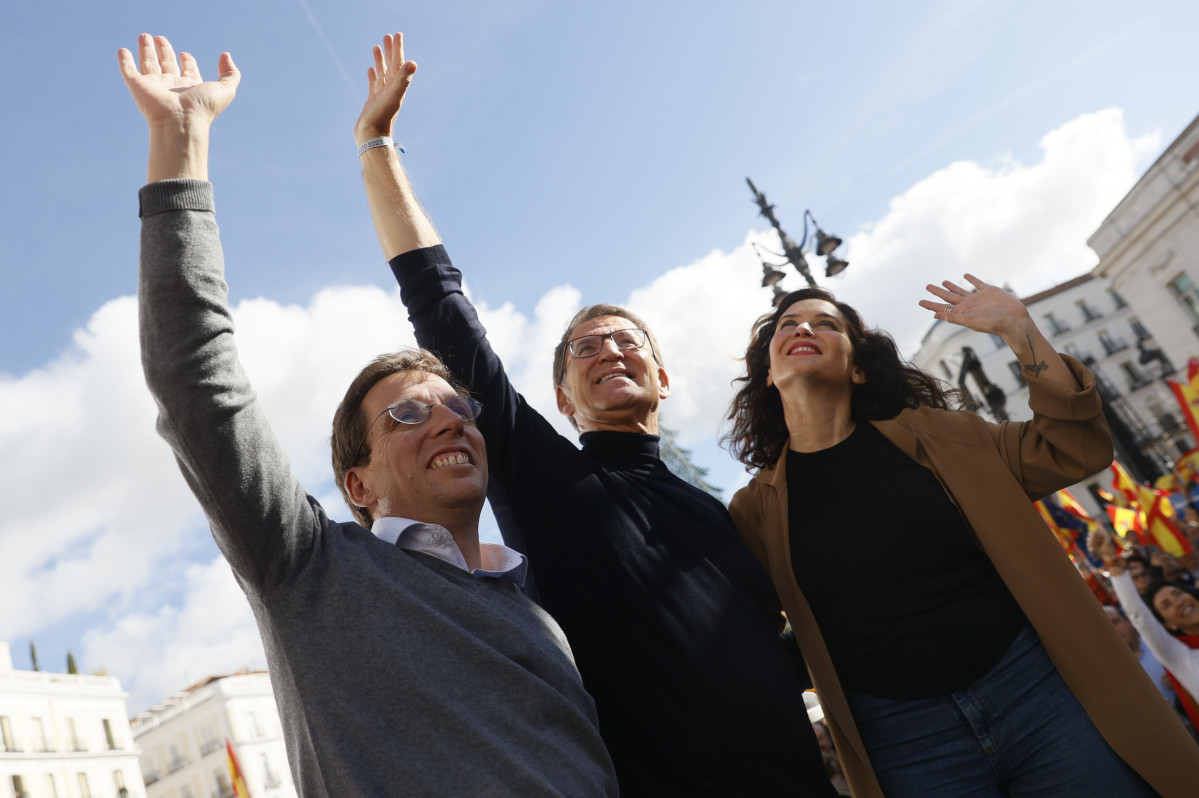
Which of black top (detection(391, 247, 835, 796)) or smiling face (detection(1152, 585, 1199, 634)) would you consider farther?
smiling face (detection(1152, 585, 1199, 634))

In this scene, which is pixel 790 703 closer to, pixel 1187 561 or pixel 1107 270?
pixel 1187 561

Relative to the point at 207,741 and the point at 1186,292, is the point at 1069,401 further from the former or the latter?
the point at 207,741

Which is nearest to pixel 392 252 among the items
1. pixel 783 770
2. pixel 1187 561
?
pixel 783 770

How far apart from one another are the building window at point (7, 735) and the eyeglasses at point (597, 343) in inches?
1602

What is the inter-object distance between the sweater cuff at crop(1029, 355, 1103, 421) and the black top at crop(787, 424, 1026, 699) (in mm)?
427

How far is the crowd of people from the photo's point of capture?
179 cm

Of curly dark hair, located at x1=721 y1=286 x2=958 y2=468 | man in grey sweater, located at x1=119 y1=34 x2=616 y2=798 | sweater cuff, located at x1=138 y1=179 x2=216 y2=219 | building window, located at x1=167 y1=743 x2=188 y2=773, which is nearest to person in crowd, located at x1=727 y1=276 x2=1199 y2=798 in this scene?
curly dark hair, located at x1=721 y1=286 x2=958 y2=468

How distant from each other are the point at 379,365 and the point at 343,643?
1022 mm

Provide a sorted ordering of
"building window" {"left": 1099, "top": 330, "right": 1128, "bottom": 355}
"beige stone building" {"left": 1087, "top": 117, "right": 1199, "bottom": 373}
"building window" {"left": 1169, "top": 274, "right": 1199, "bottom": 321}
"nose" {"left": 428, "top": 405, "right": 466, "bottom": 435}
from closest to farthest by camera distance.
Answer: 1. "nose" {"left": 428, "top": 405, "right": 466, "bottom": 435}
2. "beige stone building" {"left": 1087, "top": 117, "right": 1199, "bottom": 373}
3. "building window" {"left": 1169, "top": 274, "right": 1199, "bottom": 321}
4. "building window" {"left": 1099, "top": 330, "right": 1128, "bottom": 355}

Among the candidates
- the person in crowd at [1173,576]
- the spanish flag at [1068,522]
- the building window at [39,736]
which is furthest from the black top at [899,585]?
the building window at [39,736]

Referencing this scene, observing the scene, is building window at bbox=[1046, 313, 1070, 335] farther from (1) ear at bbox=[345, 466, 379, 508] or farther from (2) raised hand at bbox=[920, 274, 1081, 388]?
(1) ear at bbox=[345, 466, 379, 508]

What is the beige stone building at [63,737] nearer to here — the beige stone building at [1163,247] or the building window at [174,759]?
the building window at [174,759]

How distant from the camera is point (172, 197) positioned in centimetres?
185

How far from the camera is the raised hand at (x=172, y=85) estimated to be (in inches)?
78.9
